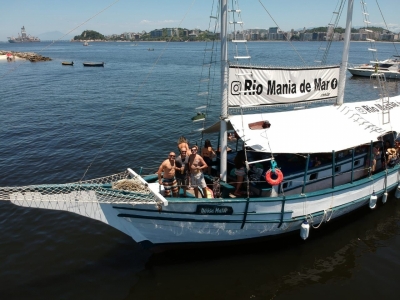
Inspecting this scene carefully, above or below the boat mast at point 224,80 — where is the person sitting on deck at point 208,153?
below

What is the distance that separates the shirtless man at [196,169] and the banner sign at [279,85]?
2045 mm

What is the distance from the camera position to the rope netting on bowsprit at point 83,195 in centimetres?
845

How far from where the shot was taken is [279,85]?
36.9 feet

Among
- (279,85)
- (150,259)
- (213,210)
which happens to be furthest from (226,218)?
(279,85)

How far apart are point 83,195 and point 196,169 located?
341 centimetres

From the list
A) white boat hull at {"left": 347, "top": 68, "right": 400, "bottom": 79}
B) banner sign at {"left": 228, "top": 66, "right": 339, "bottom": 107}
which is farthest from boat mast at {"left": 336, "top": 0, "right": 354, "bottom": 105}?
white boat hull at {"left": 347, "top": 68, "right": 400, "bottom": 79}

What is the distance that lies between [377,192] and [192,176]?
315 inches

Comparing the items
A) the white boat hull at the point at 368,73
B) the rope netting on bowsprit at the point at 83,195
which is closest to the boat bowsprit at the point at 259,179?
the rope netting on bowsprit at the point at 83,195

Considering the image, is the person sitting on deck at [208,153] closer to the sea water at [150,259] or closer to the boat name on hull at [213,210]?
the boat name on hull at [213,210]

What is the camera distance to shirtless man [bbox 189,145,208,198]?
32.4ft

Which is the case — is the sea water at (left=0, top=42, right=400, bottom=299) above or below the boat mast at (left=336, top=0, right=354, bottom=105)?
below

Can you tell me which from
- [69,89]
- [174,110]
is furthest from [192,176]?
[69,89]

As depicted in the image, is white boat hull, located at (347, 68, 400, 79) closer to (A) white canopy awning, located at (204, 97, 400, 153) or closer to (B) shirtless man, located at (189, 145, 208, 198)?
(A) white canopy awning, located at (204, 97, 400, 153)

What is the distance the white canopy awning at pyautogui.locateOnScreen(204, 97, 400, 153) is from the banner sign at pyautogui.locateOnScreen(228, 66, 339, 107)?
2.20ft
